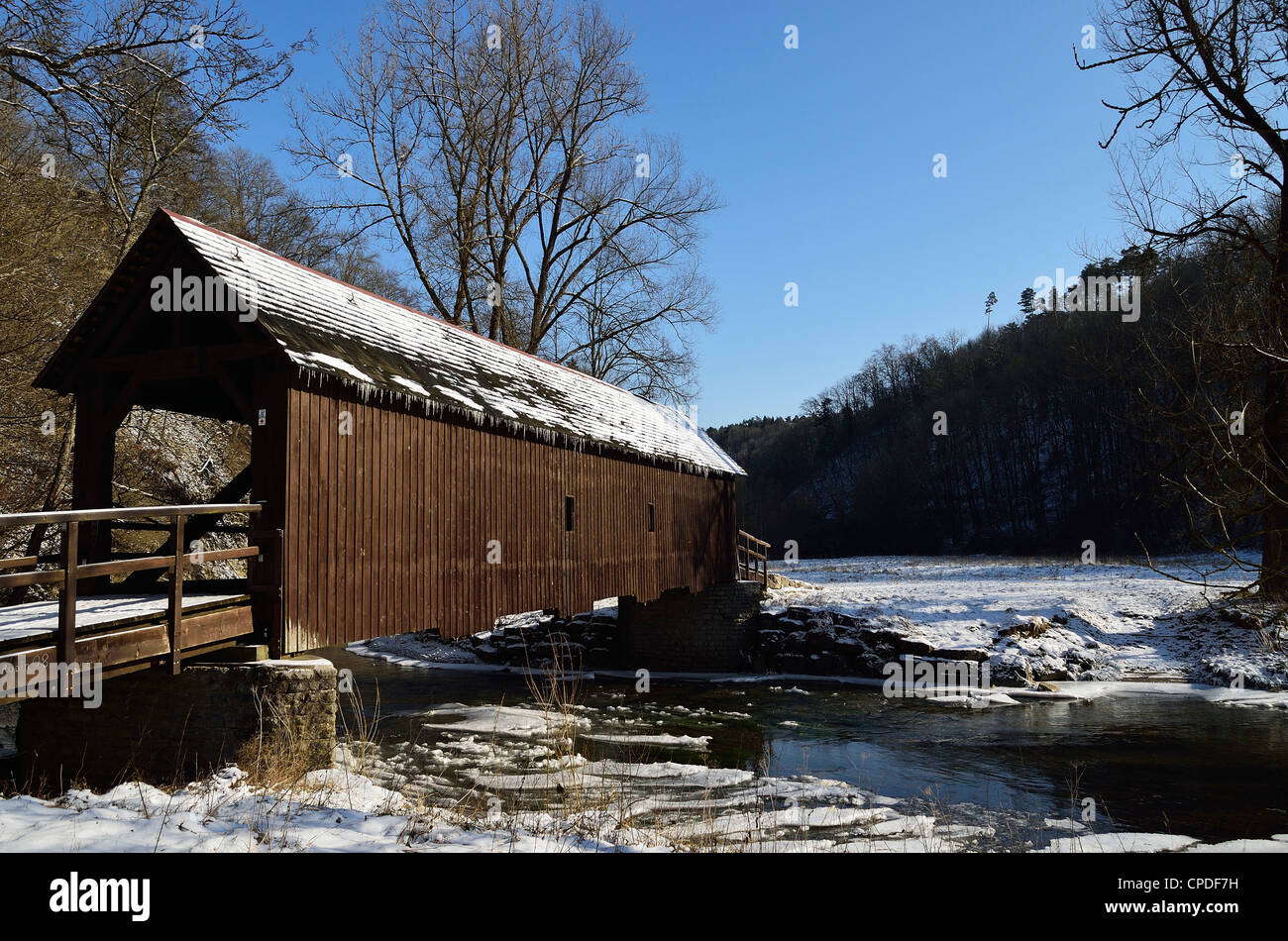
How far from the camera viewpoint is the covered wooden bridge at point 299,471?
686 centimetres

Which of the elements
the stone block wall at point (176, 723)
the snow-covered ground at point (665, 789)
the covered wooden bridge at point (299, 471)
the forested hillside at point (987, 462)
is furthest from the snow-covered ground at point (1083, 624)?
the forested hillside at point (987, 462)

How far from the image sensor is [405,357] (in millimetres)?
10180

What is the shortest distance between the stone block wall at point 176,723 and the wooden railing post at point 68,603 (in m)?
1.65

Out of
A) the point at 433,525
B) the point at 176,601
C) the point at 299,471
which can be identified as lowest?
the point at 176,601

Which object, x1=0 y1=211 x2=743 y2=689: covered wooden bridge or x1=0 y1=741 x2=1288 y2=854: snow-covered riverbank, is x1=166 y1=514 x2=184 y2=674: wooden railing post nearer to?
x1=0 y1=211 x2=743 y2=689: covered wooden bridge

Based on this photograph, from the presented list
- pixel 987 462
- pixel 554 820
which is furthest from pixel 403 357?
pixel 987 462

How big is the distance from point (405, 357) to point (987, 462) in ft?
185

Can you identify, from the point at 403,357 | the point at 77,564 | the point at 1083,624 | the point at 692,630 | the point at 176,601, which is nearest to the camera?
the point at 77,564

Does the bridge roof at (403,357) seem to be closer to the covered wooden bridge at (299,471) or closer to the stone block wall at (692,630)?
the covered wooden bridge at (299,471)

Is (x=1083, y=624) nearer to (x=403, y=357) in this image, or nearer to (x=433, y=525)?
(x=433, y=525)

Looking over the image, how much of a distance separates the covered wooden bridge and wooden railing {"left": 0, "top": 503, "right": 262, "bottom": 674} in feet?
0.07
